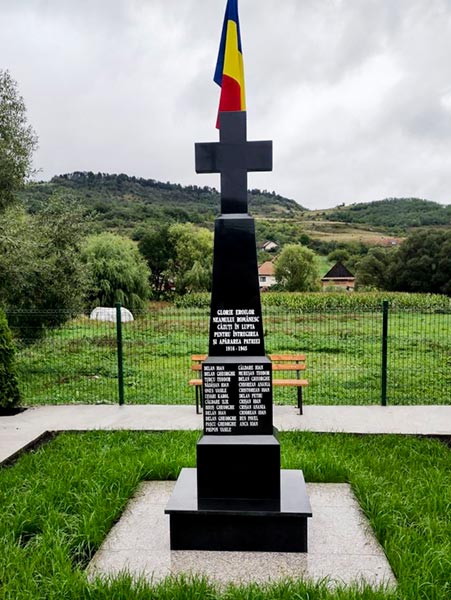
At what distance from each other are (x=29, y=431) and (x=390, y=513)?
4.72 metres

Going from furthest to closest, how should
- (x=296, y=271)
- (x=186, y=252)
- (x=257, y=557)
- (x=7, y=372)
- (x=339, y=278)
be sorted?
(x=339, y=278) → (x=186, y=252) → (x=296, y=271) → (x=7, y=372) → (x=257, y=557)

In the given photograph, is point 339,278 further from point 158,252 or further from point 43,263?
point 43,263

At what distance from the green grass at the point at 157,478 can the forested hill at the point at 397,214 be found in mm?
55513

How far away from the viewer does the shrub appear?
7.71 metres

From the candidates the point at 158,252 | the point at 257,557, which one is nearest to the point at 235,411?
the point at 257,557

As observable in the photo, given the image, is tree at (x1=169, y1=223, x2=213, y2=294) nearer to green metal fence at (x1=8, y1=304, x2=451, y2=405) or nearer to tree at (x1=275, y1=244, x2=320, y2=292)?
tree at (x1=275, y1=244, x2=320, y2=292)

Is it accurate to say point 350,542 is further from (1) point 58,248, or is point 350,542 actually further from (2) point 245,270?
(1) point 58,248

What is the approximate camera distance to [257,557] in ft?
A: 12.0

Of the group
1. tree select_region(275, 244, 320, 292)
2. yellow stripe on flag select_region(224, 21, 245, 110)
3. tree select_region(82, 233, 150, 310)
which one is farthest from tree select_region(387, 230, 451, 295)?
yellow stripe on flag select_region(224, 21, 245, 110)

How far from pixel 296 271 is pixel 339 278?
7808mm

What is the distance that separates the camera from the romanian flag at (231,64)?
397cm

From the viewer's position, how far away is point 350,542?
382 cm

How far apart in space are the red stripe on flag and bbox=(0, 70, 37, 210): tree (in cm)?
710

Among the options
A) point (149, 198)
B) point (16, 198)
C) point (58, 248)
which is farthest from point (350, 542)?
point (149, 198)
